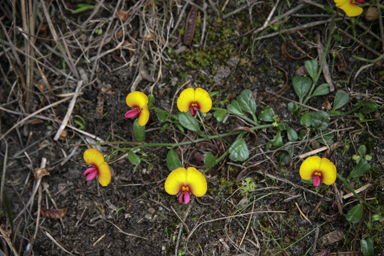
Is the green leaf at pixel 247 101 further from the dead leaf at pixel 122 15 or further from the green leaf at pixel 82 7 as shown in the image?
the green leaf at pixel 82 7

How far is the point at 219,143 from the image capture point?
9.54ft

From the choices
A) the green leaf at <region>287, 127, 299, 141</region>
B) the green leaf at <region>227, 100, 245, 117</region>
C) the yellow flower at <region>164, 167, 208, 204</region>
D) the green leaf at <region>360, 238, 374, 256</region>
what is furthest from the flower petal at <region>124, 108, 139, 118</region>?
the green leaf at <region>360, 238, 374, 256</region>

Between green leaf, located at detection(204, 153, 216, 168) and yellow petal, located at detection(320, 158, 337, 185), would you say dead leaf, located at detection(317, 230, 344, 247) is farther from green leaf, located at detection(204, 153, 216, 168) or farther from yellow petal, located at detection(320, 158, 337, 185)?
green leaf, located at detection(204, 153, 216, 168)

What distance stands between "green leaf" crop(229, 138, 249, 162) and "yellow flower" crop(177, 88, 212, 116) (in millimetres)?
581

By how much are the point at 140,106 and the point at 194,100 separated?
1.70 feet

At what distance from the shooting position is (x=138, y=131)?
2.68m

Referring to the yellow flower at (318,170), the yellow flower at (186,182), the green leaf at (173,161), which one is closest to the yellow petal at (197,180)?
the yellow flower at (186,182)

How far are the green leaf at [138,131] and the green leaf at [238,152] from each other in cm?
93

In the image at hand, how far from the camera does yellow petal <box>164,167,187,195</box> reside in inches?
93.1

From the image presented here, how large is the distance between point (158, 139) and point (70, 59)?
4.58 ft

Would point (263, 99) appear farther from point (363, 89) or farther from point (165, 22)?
point (165, 22)

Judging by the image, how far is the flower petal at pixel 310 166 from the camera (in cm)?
244

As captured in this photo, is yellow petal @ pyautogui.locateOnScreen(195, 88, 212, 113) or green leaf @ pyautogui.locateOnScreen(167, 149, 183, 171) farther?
green leaf @ pyautogui.locateOnScreen(167, 149, 183, 171)

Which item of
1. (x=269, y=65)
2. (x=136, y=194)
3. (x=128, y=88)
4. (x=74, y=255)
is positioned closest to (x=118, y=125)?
(x=128, y=88)
